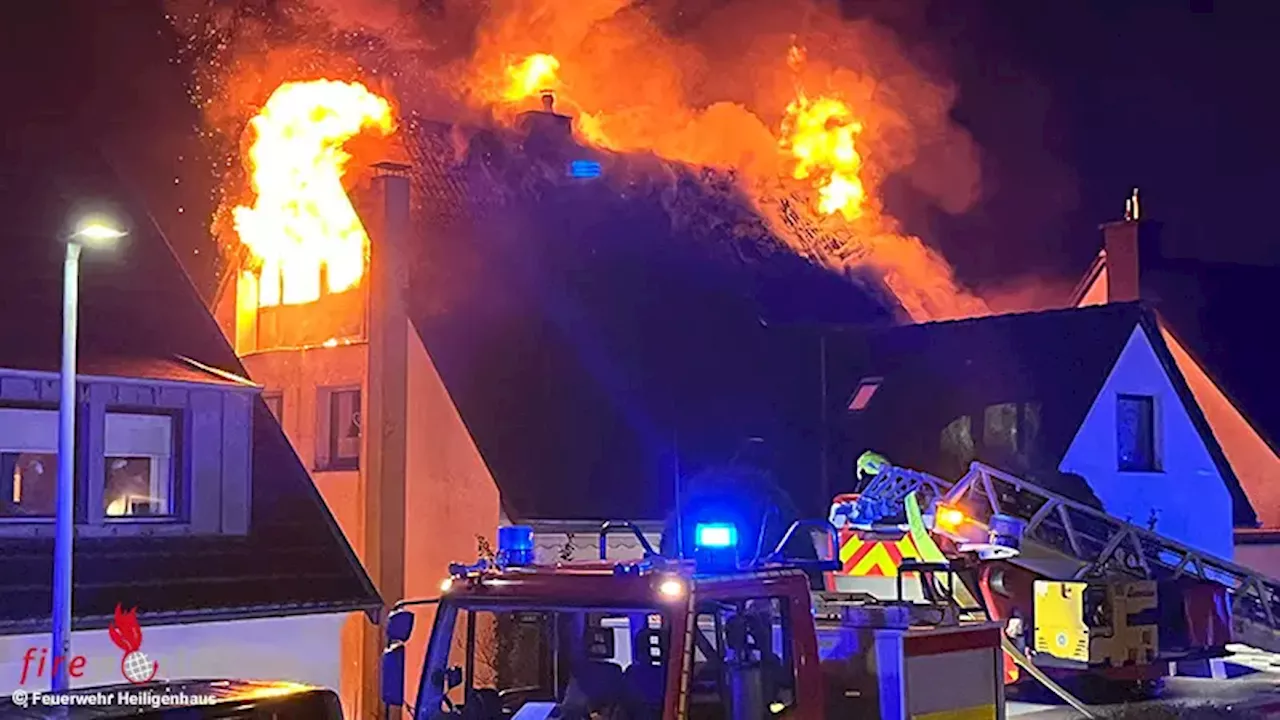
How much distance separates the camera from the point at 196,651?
1419 centimetres

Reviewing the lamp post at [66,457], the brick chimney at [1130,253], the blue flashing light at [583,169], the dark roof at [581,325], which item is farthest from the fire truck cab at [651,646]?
the brick chimney at [1130,253]

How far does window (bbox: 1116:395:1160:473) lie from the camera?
24125 mm

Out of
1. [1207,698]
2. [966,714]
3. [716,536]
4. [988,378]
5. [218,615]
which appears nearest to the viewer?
[716,536]

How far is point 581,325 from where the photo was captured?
888 inches

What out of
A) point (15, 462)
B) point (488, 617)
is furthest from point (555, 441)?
point (488, 617)

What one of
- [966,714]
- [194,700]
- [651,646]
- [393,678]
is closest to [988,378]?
[966,714]

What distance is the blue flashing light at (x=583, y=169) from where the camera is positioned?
24.6m

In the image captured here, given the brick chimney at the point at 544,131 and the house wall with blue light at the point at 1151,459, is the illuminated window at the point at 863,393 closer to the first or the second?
the house wall with blue light at the point at 1151,459

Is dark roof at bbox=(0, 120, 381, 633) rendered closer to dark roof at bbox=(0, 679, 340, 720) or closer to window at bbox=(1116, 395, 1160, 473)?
dark roof at bbox=(0, 679, 340, 720)

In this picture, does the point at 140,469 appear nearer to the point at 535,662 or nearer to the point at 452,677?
the point at 452,677

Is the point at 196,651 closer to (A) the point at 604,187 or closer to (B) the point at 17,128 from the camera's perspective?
(B) the point at 17,128

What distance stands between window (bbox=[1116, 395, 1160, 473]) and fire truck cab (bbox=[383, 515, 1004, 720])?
690 inches

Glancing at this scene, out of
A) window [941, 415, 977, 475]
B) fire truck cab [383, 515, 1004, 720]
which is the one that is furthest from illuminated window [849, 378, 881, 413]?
fire truck cab [383, 515, 1004, 720]

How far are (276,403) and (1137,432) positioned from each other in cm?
1286
